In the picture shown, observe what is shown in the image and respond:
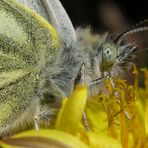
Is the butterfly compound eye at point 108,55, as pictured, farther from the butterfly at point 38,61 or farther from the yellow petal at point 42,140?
the yellow petal at point 42,140

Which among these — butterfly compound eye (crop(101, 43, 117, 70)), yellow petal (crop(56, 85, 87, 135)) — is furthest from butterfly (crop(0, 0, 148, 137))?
yellow petal (crop(56, 85, 87, 135))

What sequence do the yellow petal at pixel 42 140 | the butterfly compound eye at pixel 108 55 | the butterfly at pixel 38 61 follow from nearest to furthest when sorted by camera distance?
1. the yellow petal at pixel 42 140
2. the butterfly at pixel 38 61
3. the butterfly compound eye at pixel 108 55

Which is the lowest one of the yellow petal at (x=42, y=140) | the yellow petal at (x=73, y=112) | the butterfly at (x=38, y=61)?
the yellow petal at (x=42, y=140)

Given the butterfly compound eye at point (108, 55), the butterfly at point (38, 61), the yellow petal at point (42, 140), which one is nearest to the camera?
the yellow petal at point (42, 140)

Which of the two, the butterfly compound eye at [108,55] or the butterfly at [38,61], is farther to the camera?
the butterfly compound eye at [108,55]

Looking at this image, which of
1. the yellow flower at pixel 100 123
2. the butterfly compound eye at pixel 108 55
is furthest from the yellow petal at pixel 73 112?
the butterfly compound eye at pixel 108 55

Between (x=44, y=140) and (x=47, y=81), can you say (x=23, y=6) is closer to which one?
(x=47, y=81)

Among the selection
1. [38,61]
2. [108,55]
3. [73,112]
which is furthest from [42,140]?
[108,55]

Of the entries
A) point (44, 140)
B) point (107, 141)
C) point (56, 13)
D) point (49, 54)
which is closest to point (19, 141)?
point (44, 140)
